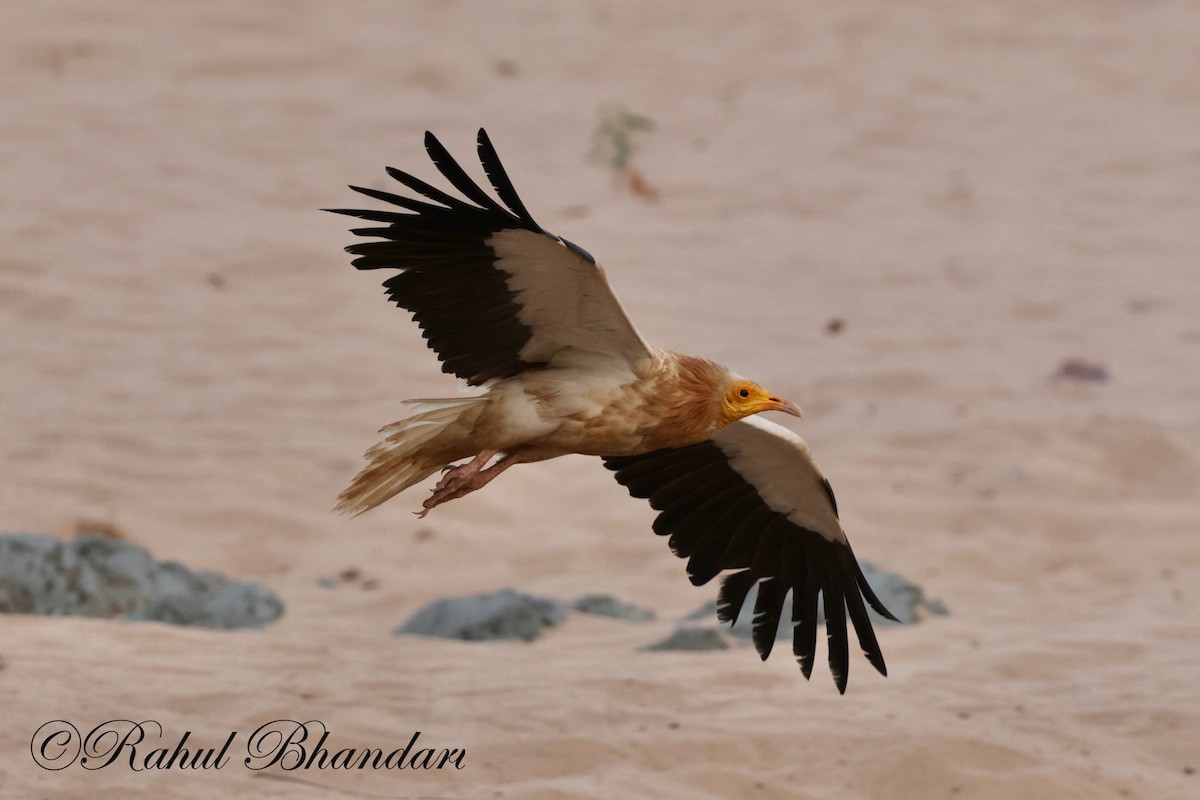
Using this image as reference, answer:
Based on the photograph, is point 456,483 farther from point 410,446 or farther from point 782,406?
point 782,406

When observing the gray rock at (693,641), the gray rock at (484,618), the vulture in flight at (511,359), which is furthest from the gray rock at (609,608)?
the vulture in flight at (511,359)

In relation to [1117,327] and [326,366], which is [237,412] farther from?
[1117,327]

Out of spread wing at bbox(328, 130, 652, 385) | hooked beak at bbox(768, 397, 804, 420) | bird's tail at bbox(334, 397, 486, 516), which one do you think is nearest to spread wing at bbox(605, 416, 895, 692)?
hooked beak at bbox(768, 397, 804, 420)

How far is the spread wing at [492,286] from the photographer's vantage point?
4781mm

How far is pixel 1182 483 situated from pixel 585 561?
360cm

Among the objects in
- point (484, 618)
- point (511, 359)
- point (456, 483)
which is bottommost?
point (484, 618)

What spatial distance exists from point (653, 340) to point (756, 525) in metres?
4.15

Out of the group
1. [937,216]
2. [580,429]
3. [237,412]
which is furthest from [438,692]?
[937,216]

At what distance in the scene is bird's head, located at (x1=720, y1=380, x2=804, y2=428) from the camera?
17.4 feet

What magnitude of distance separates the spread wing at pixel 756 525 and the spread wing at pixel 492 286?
1141mm
